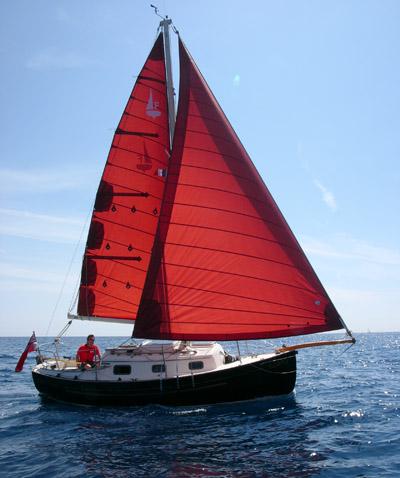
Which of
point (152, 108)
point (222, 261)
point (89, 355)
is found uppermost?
point (152, 108)

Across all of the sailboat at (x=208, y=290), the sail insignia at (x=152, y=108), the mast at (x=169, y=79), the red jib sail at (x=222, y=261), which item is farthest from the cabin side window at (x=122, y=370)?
the sail insignia at (x=152, y=108)

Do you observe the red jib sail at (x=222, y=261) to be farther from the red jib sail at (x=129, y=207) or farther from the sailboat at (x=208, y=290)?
the red jib sail at (x=129, y=207)

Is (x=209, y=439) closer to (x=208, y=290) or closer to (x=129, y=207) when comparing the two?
(x=208, y=290)

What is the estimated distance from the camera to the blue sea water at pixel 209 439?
10477 mm

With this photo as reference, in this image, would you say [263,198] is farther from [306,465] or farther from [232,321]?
[306,465]

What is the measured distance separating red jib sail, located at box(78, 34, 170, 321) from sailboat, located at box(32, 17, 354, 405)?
2.94 meters

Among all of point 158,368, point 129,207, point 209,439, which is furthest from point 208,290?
point 129,207

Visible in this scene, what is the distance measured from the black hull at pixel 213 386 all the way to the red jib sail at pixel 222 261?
1.87 meters

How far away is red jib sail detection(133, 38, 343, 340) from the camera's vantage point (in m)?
14.8

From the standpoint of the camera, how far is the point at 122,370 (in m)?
16.9

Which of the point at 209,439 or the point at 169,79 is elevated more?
the point at 169,79

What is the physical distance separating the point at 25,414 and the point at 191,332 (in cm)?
775

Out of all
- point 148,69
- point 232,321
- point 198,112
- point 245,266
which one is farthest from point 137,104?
point 232,321

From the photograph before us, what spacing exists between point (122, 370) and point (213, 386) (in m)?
3.63
